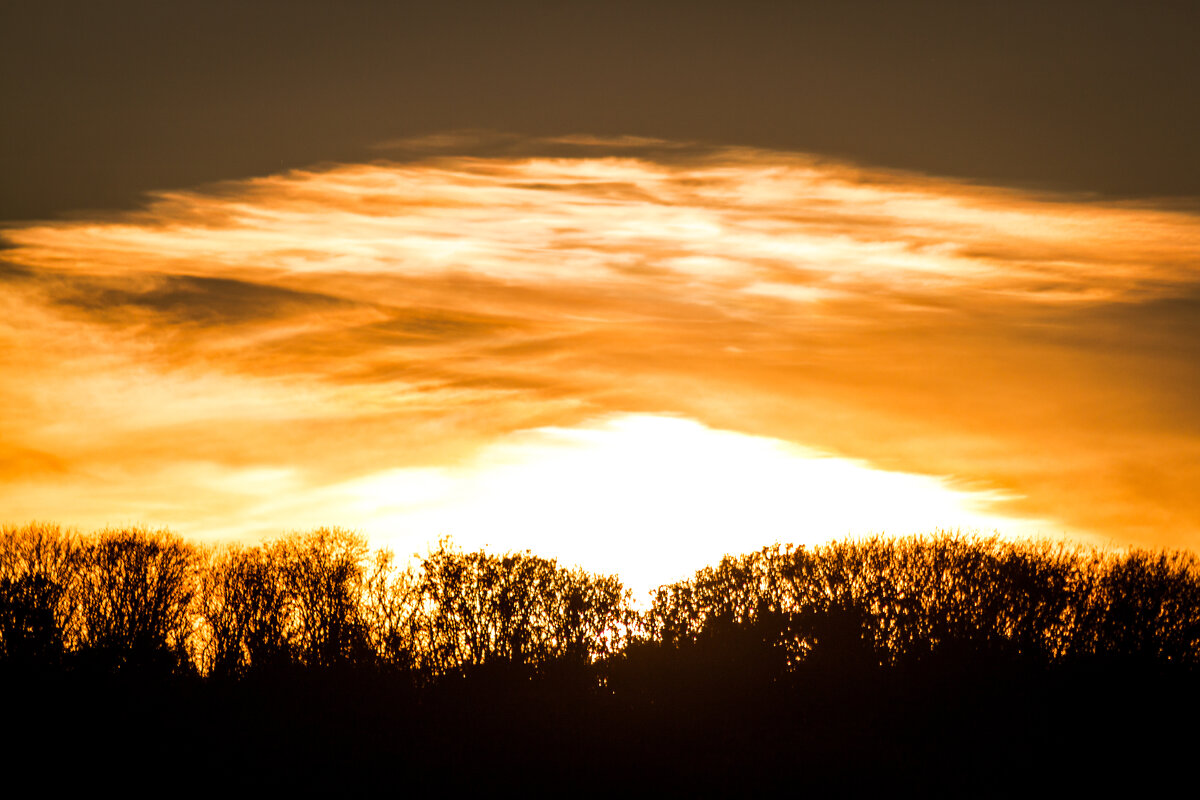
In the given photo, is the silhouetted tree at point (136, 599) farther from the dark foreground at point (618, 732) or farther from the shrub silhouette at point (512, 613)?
the shrub silhouette at point (512, 613)

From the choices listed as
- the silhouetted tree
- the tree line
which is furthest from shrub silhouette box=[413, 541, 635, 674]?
the silhouetted tree

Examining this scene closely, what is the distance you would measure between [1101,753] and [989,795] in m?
7.45

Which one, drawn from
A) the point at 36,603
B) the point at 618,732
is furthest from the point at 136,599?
the point at 618,732

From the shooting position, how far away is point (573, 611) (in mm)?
68438

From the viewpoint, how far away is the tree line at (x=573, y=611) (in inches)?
2452

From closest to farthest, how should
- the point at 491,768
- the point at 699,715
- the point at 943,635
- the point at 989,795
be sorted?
the point at 989,795
the point at 491,768
the point at 699,715
the point at 943,635

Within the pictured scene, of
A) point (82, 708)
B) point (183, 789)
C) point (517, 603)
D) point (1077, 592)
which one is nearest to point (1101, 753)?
point (1077, 592)

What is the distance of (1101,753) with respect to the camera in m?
53.4

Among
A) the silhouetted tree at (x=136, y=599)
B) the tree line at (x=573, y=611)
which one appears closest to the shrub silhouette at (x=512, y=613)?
the tree line at (x=573, y=611)

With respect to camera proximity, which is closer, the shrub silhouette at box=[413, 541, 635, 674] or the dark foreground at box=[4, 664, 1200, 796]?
the dark foreground at box=[4, 664, 1200, 796]

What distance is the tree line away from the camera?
204 ft

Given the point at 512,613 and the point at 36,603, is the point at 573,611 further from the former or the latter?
the point at 36,603

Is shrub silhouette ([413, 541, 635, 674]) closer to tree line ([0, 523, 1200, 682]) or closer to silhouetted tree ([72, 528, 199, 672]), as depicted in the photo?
tree line ([0, 523, 1200, 682])

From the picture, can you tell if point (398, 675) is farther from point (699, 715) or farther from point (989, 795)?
point (989, 795)
